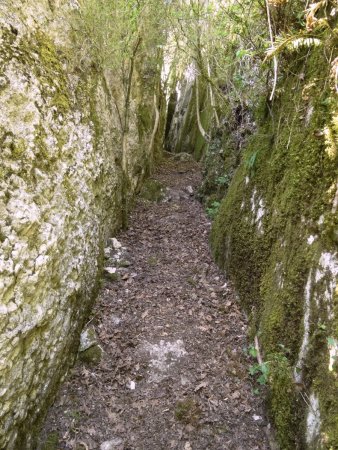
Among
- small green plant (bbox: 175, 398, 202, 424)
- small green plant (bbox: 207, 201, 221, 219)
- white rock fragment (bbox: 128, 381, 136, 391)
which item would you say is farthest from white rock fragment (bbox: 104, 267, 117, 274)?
small green plant (bbox: 207, 201, 221, 219)

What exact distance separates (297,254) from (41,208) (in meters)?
2.79

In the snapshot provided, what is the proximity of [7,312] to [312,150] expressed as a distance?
342cm

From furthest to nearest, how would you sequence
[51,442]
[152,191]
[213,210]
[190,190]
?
[190,190]
[152,191]
[213,210]
[51,442]

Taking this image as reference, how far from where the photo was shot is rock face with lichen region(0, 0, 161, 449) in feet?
9.36

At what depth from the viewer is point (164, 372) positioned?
12.6ft

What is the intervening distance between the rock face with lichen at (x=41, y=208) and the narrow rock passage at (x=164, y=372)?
1.35 feet

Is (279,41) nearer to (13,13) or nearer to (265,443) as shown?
(13,13)

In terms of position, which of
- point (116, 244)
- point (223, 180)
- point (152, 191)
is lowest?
point (116, 244)

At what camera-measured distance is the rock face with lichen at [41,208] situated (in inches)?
112

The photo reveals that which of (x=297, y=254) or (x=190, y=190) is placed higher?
(x=190, y=190)

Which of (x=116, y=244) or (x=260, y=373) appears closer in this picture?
(x=260, y=373)

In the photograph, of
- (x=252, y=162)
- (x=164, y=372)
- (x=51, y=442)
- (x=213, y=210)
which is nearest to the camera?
(x=51, y=442)

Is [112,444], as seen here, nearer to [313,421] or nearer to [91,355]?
[91,355]

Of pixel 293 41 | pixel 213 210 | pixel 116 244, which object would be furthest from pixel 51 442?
pixel 213 210
